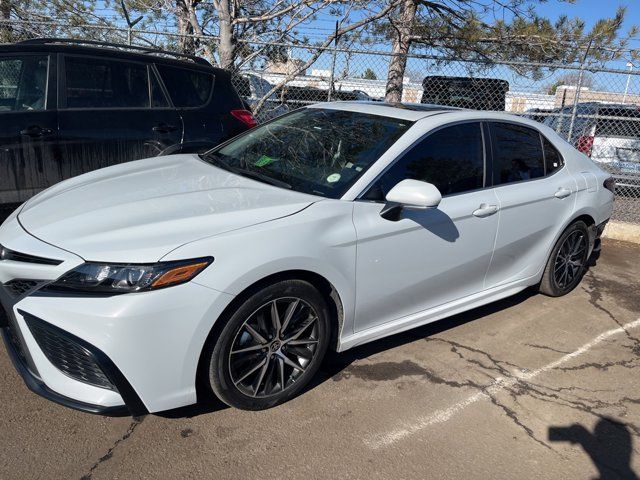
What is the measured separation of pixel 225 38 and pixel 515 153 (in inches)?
229

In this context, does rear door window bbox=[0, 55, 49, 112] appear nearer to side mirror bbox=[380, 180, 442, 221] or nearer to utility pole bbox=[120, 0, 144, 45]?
side mirror bbox=[380, 180, 442, 221]

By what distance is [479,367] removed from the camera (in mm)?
3588

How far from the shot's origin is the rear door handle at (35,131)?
4598mm

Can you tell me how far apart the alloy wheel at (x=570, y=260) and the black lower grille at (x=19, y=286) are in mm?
3866

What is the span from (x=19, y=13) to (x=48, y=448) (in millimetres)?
10443

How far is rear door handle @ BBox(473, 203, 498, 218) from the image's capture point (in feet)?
11.8

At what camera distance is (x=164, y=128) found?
5.30 m

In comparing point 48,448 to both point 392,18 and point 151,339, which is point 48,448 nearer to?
point 151,339

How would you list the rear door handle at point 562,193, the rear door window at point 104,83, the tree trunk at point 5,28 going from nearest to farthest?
the rear door handle at point 562,193 → the rear door window at point 104,83 → the tree trunk at point 5,28

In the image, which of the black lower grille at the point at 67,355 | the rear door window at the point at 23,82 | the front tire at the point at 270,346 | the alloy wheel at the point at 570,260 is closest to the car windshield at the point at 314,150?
the front tire at the point at 270,346

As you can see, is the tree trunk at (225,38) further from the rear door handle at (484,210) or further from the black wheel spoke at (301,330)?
the black wheel spoke at (301,330)

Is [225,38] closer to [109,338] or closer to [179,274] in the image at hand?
[179,274]

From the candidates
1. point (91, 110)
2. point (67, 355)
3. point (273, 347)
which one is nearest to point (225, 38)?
point (91, 110)

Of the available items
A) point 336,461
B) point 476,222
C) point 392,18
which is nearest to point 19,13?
point 392,18
